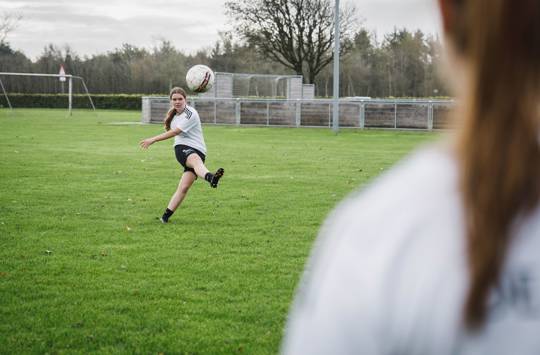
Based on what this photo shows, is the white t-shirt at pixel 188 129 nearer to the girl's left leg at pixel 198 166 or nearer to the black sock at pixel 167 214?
the girl's left leg at pixel 198 166

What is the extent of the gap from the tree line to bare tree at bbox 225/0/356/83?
0.08 m

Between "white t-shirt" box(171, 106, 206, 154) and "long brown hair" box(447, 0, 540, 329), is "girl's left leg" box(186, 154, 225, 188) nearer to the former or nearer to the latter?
"white t-shirt" box(171, 106, 206, 154)

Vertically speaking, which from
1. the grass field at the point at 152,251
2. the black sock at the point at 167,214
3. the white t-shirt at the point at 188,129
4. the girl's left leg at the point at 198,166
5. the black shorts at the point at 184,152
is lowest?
the grass field at the point at 152,251

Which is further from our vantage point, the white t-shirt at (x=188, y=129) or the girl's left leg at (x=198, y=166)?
the white t-shirt at (x=188, y=129)

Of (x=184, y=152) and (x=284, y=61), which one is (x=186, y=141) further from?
(x=284, y=61)

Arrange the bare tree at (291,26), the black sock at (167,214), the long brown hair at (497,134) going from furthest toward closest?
the bare tree at (291,26) → the black sock at (167,214) → the long brown hair at (497,134)

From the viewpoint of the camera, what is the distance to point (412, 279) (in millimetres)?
921

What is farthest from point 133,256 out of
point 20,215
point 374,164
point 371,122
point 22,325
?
point 371,122

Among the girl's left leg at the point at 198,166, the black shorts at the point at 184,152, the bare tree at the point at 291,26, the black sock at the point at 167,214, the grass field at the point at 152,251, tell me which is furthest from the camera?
the bare tree at the point at 291,26

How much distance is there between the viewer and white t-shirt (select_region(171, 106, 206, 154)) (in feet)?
34.3

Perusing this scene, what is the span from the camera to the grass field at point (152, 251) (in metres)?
5.50

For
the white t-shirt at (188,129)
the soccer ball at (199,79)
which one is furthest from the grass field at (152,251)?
the soccer ball at (199,79)

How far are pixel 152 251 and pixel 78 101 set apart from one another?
60435 mm

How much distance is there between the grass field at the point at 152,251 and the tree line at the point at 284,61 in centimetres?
3721
